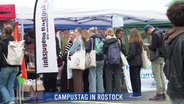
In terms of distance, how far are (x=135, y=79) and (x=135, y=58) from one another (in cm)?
59

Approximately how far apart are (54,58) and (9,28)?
136cm

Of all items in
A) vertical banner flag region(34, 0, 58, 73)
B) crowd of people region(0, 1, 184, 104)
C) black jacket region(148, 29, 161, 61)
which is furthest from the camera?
black jacket region(148, 29, 161, 61)

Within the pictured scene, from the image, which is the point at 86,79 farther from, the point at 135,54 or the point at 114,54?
the point at 135,54

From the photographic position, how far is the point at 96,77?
10.9 meters

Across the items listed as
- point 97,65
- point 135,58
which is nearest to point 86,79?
point 97,65

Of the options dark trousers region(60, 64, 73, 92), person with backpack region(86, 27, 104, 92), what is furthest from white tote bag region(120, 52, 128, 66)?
dark trousers region(60, 64, 73, 92)

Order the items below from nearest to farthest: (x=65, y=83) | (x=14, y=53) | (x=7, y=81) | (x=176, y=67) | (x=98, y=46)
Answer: (x=176, y=67), (x=14, y=53), (x=7, y=81), (x=98, y=46), (x=65, y=83)

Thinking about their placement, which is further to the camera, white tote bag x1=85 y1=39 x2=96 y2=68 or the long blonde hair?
the long blonde hair

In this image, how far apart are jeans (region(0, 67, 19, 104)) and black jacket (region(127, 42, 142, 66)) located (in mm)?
3181

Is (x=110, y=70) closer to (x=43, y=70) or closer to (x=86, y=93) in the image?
(x=86, y=93)

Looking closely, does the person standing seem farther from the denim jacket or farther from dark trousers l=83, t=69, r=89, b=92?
the denim jacket

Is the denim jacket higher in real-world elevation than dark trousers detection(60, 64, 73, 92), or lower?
higher

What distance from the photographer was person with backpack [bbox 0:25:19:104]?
352 inches

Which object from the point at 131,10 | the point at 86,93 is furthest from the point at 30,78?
the point at 131,10
